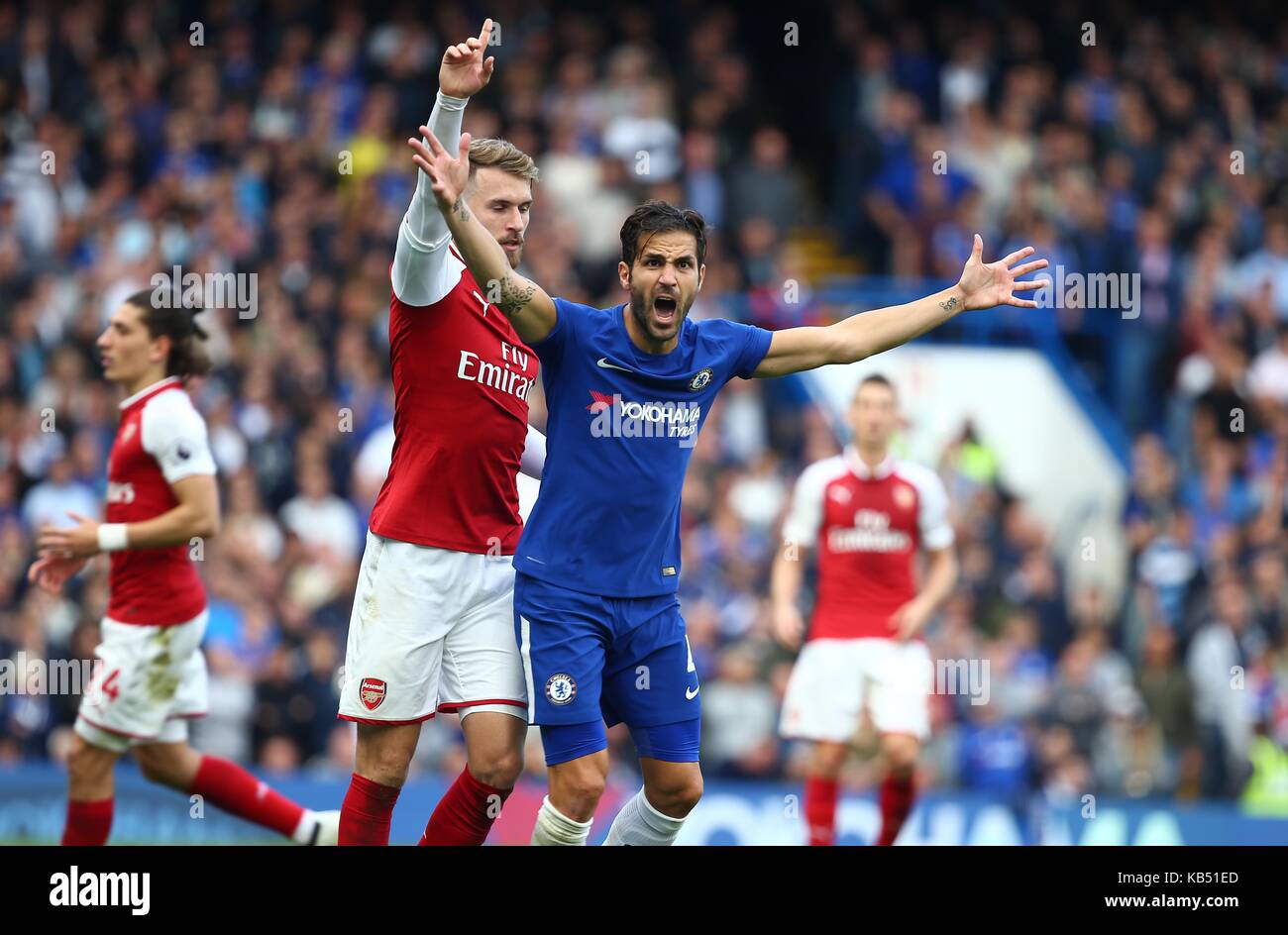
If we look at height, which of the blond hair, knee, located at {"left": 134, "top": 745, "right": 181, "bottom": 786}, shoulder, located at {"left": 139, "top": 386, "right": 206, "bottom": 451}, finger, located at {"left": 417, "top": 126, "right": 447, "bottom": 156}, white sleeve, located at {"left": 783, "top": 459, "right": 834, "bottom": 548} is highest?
the blond hair

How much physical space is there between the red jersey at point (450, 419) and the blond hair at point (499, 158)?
0.36m

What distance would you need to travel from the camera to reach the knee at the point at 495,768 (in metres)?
6.88

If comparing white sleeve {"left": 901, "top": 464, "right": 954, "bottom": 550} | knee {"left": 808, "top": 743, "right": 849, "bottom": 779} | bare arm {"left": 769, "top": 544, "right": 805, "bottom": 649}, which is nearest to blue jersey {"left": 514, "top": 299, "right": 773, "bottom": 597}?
bare arm {"left": 769, "top": 544, "right": 805, "bottom": 649}

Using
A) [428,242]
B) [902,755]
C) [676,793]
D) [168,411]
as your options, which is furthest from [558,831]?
[902,755]

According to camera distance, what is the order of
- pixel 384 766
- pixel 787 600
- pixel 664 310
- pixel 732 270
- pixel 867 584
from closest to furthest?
pixel 664 310 < pixel 384 766 < pixel 787 600 < pixel 867 584 < pixel 732 270

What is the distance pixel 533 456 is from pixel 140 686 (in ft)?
6.89

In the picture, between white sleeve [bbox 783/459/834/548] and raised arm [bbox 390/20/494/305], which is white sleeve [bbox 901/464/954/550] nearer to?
white sleeve [bbox 783/459/834/548]

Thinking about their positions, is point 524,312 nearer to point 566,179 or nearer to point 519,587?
point 519,587

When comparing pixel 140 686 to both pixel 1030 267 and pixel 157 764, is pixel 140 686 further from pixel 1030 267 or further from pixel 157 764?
pixel 1030 267

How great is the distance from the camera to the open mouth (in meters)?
6.64

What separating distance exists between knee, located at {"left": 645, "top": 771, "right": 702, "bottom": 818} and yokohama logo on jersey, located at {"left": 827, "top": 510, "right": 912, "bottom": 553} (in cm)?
382

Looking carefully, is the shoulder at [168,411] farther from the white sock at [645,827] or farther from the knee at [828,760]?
the knee at [828,760]

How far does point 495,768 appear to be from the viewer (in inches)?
271

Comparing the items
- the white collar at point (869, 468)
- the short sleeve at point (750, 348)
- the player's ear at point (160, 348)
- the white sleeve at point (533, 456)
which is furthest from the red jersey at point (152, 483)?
the white collar at point (869, 468)
